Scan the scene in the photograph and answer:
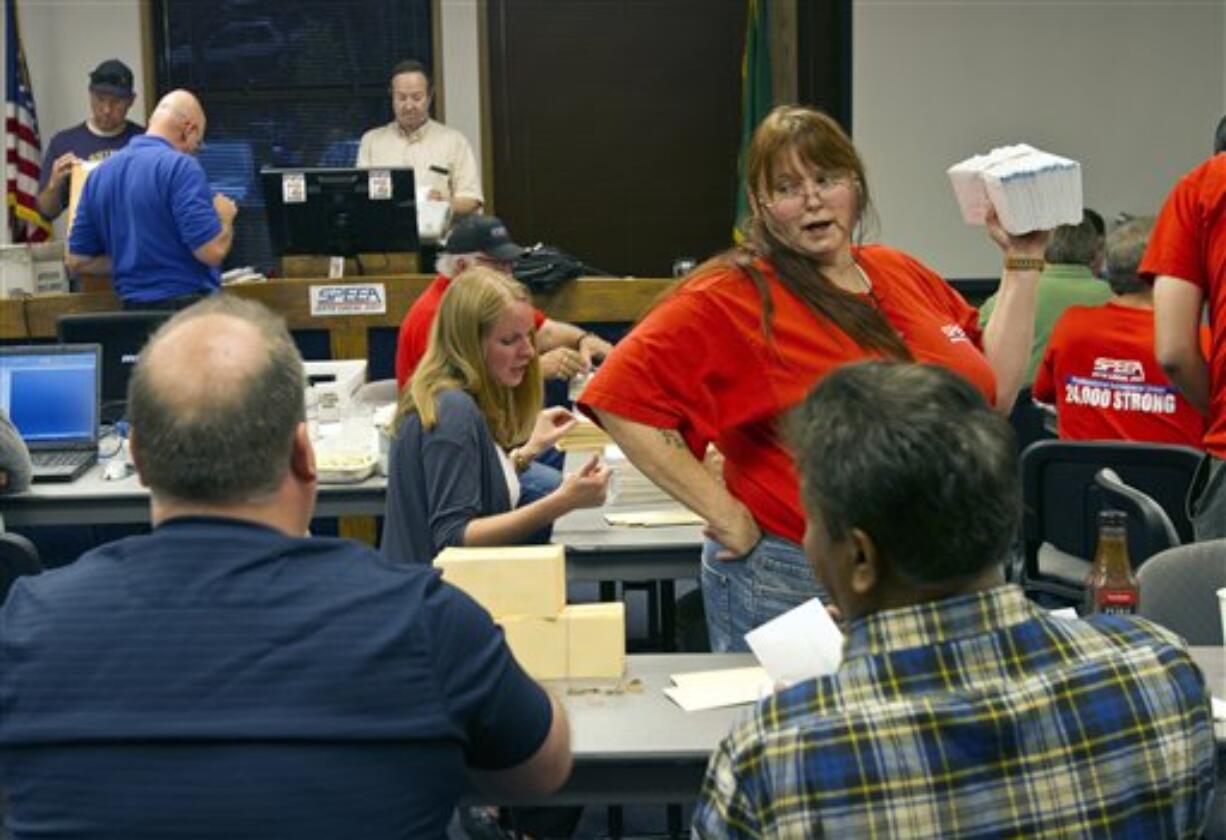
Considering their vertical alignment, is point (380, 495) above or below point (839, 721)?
below

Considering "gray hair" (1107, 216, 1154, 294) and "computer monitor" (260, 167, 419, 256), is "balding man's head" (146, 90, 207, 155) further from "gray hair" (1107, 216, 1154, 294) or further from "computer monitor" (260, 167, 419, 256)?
"gray hair" (1107, 216, 1154, 294)

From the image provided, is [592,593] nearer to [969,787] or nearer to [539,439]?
[539,439]

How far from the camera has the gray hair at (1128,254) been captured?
4.79 meters

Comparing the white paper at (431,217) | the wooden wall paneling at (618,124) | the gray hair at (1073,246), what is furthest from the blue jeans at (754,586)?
the wooden wall paneling at (618,124)

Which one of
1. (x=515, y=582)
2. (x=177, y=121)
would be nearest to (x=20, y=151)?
(x=177, y=121)

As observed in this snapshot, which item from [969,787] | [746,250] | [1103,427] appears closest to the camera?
[969,787]

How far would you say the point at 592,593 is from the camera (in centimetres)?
660

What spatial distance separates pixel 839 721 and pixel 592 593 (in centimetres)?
506

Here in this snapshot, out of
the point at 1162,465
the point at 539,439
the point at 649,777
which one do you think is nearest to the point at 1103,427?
the point at 1162,465

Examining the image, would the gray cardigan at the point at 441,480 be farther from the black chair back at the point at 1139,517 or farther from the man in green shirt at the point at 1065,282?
the man in green shirt at the point at 1065,282

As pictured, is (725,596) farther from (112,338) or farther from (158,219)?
(158,219)

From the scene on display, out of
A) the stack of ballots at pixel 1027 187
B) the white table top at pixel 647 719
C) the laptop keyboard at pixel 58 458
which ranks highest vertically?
the stack of ballots at pixel 1027 187

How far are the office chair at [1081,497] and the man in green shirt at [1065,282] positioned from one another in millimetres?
1099

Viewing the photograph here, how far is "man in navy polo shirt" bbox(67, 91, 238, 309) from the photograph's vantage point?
271 inches
